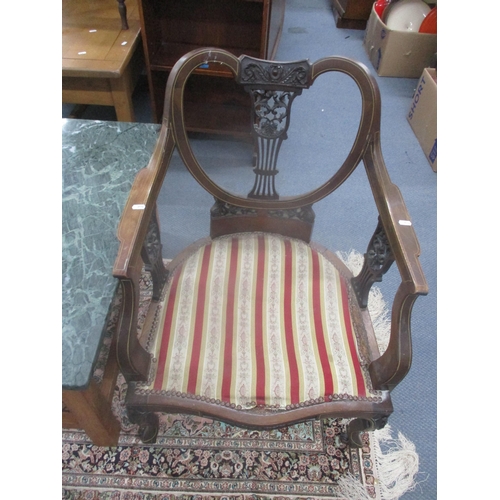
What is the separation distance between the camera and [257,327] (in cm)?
92

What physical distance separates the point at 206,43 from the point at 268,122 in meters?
1.18

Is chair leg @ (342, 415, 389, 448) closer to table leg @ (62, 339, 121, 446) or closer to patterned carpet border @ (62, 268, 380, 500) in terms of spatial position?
patterned carpet border @ (62, 268, 380, 500)

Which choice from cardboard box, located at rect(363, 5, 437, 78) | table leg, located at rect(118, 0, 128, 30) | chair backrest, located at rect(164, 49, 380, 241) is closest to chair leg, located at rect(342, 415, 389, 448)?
chair backrest, located at rect(164, 49, 380, 241)

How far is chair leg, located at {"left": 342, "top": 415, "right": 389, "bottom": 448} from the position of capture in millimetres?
854

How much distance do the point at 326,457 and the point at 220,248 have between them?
2.28 ft

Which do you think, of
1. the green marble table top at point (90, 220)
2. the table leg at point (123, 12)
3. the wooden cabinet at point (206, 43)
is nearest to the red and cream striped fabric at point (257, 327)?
the green marble table top at point (90, 220)

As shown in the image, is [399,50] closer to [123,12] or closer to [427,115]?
[427,115]

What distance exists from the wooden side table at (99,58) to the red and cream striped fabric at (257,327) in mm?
1110

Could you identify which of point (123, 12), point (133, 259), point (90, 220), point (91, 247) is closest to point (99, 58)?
point (123, 12)

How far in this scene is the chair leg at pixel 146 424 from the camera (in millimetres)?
862

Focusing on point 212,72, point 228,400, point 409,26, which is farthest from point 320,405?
point 409,26

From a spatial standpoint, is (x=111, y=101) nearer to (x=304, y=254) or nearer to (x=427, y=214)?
(x=304, y=254)

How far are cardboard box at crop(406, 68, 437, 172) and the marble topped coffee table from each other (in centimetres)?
152

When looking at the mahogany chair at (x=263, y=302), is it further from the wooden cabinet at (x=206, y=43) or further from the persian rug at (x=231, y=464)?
the wooden cabinet at (x=206, y=43)
